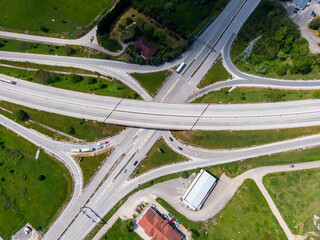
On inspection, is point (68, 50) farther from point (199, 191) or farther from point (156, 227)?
point (156, 227)

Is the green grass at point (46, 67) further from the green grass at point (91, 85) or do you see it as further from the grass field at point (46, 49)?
the grass field at point (46, 49)

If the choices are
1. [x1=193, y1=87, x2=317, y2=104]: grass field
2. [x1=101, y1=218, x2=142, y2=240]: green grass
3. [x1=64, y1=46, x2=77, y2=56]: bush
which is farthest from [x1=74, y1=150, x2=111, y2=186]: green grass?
Answer: [x1=64, y1=46, x2=77, y2=56]: bush

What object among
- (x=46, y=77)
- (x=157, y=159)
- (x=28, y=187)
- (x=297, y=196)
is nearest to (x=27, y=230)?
(x=28, y=187)

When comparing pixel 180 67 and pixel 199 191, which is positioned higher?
pixel 180 67

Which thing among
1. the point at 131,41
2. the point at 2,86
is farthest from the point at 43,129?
the point at 131,41

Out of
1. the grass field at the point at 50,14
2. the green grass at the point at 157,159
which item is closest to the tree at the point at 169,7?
the grass field at the point at 50,14

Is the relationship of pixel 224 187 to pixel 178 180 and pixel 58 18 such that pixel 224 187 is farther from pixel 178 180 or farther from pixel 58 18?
pixel 58 18
